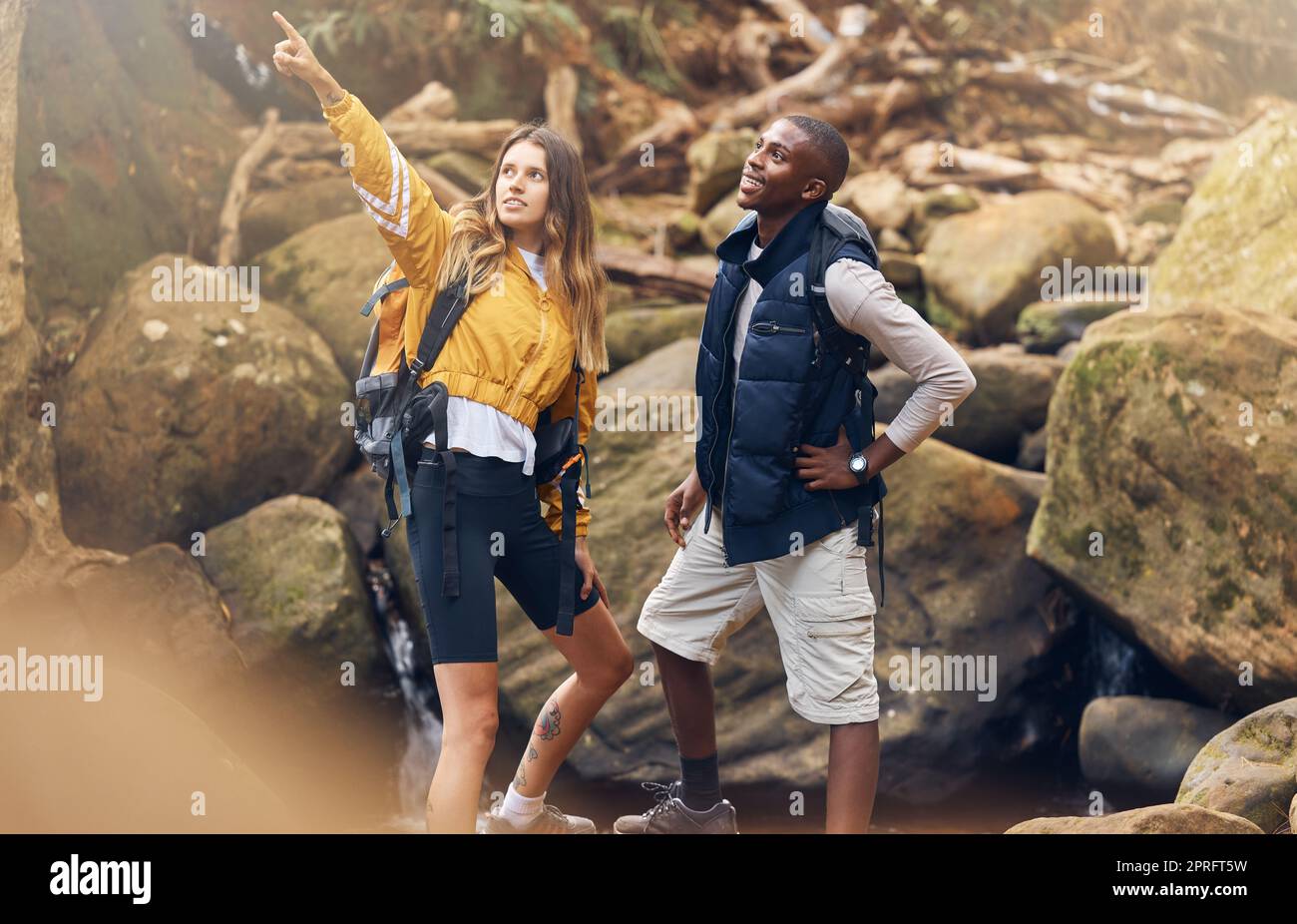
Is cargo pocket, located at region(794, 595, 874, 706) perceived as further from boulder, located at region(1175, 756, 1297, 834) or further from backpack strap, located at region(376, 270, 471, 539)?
boulder, located at region(1175, 756, 1297, 834)

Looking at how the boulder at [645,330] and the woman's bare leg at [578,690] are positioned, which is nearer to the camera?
the woman's bare leg at [578,690]

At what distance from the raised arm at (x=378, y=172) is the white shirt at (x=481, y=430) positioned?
1.33 ft

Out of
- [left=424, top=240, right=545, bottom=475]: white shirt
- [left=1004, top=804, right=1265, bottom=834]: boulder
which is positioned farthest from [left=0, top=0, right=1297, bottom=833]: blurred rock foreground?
[left=424, top=240, right=545, bottom=475]: white shirt

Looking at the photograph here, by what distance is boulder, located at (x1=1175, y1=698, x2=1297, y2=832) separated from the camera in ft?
14.0

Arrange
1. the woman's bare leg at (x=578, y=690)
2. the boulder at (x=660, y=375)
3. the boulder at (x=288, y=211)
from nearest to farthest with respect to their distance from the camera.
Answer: the woman's bare leg at (x=578, y=690) < the boulder at (x=660, y=375) < the boulder at (x=288, y=211)

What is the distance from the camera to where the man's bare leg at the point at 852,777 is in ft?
11.8

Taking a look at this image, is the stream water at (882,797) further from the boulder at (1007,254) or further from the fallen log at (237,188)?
the boulder at (1007,254)

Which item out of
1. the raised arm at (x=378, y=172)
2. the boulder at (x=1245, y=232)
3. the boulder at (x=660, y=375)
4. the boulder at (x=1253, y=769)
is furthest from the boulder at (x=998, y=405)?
the raised arm at (x=378, y=172)

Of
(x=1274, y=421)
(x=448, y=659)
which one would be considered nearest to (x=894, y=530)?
(x=1274, y=421)

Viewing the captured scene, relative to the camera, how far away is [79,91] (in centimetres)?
755

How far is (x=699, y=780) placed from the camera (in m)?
4.10
